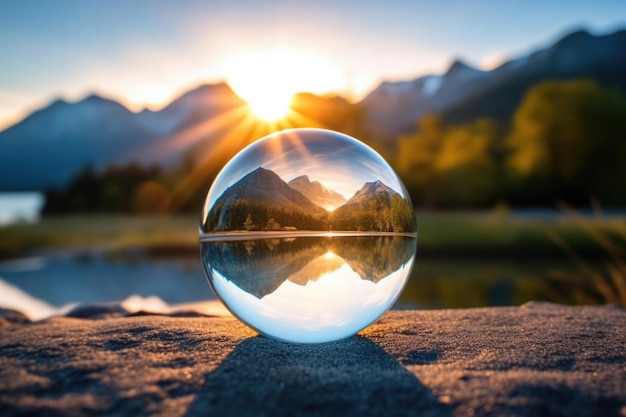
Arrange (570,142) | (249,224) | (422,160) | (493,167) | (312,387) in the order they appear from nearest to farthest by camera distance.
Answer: (312,387)
(249,224)
(570,142)
(493,167)
(422,160)

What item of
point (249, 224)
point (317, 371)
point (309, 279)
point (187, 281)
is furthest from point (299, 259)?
point (187, 281)

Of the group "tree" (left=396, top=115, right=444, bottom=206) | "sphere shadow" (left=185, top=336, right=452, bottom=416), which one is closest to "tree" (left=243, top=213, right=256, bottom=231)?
"sphere shadow" (left=185, top=336, right=452, bottom=416)

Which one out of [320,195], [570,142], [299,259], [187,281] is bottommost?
[187,281]

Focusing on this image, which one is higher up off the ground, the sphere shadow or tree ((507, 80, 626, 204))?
tree ((507, 80, 626, 204))

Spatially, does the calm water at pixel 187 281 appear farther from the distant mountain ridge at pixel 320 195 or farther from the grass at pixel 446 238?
the distant mountain ridge at pixel 320 195

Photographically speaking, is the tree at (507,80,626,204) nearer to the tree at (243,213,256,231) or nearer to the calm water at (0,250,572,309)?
the calm water at (0,250,572,309)

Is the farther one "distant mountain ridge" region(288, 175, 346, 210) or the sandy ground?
"distant mountain ridge" region(288, 175, 346, 210)

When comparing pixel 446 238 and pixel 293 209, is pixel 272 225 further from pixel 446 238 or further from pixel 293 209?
pixel 446 238

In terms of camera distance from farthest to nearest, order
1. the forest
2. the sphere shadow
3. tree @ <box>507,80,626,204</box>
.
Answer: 1. the forest
2. tree @ <box>507,80,626,204</box>
3. the sphere shadow

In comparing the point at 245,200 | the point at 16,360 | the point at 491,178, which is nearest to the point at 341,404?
the point at 245,200
